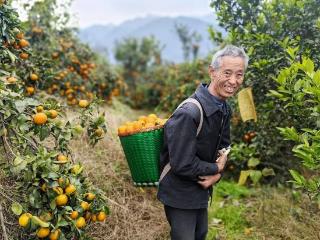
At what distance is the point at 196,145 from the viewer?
8.98 ft

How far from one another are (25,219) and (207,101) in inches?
50.5

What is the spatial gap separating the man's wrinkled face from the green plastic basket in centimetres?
57

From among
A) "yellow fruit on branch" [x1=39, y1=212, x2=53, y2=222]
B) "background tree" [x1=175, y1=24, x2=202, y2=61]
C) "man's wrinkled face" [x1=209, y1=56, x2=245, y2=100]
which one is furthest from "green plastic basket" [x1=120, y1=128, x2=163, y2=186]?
"background tree" [x1=175, y1=24, x2=202, y2=61]

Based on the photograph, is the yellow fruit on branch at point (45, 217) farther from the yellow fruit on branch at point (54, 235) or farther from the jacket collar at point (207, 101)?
the jacket collar at point (207, 101)

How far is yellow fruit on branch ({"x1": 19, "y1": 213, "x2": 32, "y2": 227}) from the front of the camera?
2.54 metres

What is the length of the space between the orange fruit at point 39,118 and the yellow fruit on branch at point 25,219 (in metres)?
0.58

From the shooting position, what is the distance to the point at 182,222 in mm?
2830

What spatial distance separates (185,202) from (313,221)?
1.88 m

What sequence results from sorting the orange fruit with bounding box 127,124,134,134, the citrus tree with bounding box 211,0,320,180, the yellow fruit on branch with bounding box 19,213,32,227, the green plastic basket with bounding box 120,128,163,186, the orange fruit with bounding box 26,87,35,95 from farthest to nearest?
the orange fruit with bounding box 26,87,35,95
the citrus tree with bounding box 211,0,320,180
the orange fruit with bounding box 127,124,134,134
the green plastic basket with bounding box 120,128,163,186
the yellow fruit on branch with bounding box 19,213,32,227

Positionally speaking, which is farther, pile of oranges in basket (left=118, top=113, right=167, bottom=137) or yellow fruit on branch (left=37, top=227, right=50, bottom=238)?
pile of oranges in basket (left=118, top=113, right=167, bottom=137)

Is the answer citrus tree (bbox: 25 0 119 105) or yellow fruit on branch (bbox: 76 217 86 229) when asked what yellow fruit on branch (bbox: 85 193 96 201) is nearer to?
yellow fruit on branch (bbox: 76 217 86 229)

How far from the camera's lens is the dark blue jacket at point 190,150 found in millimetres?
2604

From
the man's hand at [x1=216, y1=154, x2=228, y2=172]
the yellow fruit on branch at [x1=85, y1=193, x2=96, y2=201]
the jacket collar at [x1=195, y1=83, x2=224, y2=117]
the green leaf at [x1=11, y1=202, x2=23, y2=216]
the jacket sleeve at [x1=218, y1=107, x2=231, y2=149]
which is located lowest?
the yellow fruit on branch at [x1=85, y1=193, x2=96, y2=201]

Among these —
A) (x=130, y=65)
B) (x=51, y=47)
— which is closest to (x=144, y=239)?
(x=51, y=47)
